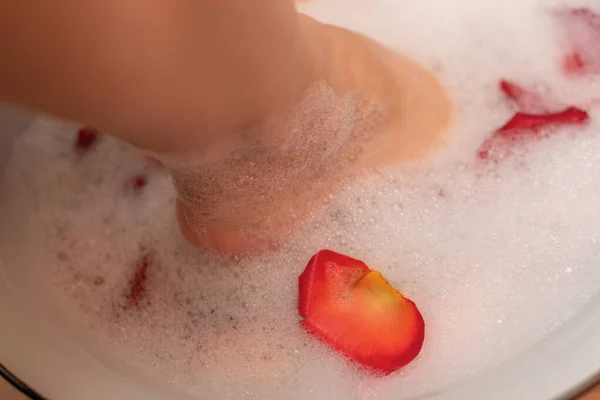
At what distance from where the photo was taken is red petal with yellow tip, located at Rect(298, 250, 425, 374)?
16.5 inches

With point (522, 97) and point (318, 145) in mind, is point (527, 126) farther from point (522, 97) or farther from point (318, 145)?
point (318, 145)

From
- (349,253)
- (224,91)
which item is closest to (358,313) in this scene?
(349,253)

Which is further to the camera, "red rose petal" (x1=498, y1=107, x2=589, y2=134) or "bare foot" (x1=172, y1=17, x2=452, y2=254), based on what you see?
"red rose petal" (x1=498, y1=107, x2=589, y2=134)

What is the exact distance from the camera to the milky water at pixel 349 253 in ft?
1.38

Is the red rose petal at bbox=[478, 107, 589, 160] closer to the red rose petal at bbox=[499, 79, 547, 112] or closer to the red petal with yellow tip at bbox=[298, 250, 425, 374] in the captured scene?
the red rose petal at bbox=[499, 79, 547, 112]

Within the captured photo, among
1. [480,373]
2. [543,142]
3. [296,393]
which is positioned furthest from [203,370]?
[543,142]

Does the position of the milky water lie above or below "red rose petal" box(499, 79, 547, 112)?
below

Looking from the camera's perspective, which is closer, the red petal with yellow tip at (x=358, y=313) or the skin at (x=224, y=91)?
the skin at (x=224, y=91)

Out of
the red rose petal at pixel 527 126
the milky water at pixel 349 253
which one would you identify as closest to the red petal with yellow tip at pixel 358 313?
the milky water at pixel 349 253

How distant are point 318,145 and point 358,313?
0.10 meters

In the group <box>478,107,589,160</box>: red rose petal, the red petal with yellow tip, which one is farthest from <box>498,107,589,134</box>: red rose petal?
the red petal with yellow tip

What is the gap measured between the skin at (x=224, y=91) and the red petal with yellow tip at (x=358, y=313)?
4 cm

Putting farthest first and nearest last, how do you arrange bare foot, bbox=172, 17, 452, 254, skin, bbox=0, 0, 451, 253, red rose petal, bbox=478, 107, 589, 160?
red rose petal, bbox=478, 107, 589, 160, bare foot, bbox=172, 17, 452, 254, skin, bbox=0, 0, 451, 253

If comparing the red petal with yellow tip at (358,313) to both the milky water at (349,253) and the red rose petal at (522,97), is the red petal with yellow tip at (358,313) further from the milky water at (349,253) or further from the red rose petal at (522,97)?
the red rose petal at (522,97)
